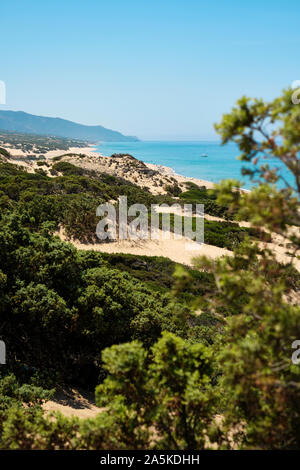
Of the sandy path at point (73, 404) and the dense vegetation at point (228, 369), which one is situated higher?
the dense vegetation at point (228, 369)

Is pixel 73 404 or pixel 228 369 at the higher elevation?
pixel 228 369

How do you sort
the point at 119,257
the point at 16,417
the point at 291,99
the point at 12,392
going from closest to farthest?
1. the point at 291,99
2. the point at 16,417
3. the point at 12,392
4. the point at 119,257

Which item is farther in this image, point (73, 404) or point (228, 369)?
point (73, 404)

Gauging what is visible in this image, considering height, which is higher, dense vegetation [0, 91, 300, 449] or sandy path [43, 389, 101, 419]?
dense vegetation [0, 91, 300, 449]

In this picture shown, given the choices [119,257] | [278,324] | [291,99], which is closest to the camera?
[278,324]

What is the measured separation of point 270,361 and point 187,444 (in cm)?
176

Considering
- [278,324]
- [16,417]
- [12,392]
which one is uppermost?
[278,324]

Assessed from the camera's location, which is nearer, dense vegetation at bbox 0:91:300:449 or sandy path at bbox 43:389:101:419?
dense vegetation at bbox 0:91:300:449

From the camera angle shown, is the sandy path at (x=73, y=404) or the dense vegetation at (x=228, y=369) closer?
the dense vegetation at (x=228, y=369)

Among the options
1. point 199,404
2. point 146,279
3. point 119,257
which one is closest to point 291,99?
point 199,404

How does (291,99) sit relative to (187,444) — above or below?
above

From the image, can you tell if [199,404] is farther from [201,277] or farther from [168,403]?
[201,277]

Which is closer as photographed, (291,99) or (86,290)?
(291,99)

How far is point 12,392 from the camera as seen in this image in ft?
23.2
